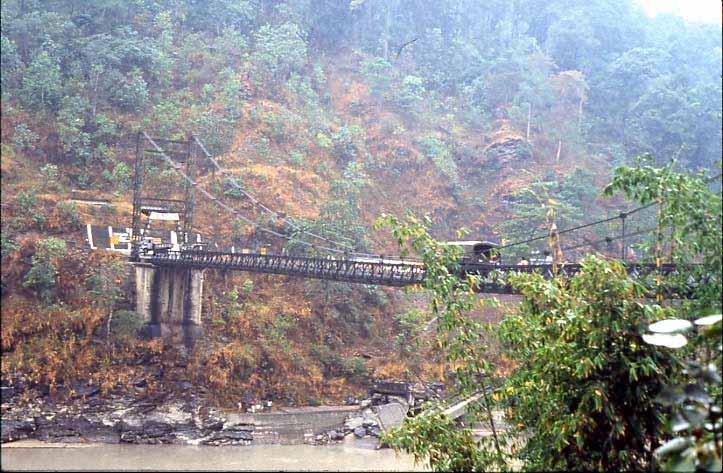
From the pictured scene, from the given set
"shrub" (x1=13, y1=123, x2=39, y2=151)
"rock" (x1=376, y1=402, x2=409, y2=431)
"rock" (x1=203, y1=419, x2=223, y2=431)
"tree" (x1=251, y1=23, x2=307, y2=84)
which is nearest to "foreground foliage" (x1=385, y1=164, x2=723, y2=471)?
"shrub" (x1=13, y1=123, x2=39, y2=151)

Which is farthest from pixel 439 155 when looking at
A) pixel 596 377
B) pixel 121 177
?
pixel 596 377

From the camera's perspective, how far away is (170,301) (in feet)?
44.3

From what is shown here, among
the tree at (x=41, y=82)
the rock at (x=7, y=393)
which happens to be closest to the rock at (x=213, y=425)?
the rock at (x=7, y=393)

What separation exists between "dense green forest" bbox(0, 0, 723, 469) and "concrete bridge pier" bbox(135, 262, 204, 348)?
44 centimetres

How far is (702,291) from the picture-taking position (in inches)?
135

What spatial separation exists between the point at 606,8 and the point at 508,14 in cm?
→ 419

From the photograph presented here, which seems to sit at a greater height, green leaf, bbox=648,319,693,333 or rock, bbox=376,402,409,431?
green leaf, bbox=648,319,693,333

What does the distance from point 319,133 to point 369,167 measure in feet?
6.44

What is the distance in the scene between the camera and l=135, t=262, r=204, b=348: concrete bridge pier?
12.5 meters

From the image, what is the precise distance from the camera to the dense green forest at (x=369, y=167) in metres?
3.63

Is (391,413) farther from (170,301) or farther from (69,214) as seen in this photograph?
(69,214)

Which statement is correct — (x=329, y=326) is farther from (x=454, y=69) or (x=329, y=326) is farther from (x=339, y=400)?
(x=454, y=69)

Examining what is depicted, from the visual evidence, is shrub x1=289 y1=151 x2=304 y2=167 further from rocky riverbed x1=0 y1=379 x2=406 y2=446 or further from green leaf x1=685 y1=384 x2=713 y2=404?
green leaf x1=685 y1=384 x2=713 y2=404

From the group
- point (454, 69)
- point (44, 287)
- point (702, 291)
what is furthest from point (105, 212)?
point (454, 69)
